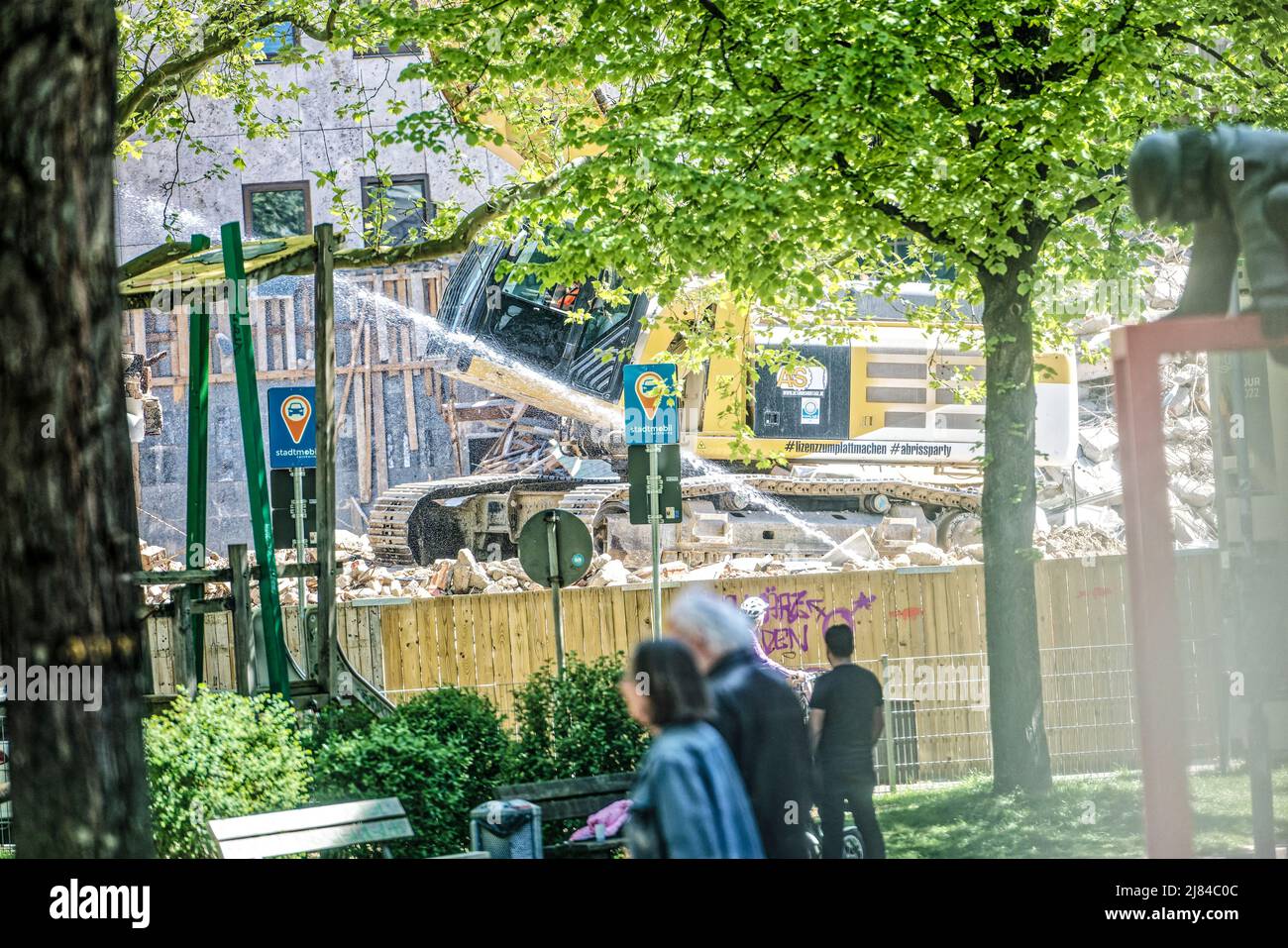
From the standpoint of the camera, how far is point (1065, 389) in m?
25.0

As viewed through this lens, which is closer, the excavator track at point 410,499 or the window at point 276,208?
the excavator track at point 410,499

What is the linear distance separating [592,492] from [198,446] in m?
12.8

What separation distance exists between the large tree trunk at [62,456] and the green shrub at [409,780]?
363 centimetres

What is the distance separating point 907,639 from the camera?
57.9 ft

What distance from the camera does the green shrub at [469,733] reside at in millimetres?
9586

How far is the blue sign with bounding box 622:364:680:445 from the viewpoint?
12078mm

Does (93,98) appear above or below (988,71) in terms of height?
below

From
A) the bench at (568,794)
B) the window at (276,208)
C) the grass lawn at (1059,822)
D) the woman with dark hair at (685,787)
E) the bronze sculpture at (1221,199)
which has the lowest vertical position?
the grass lawn at (1059,822)

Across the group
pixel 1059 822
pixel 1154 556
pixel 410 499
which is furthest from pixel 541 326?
pixel 1154 556

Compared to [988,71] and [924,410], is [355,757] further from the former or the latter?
[924,410]

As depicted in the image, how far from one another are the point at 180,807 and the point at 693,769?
515cm

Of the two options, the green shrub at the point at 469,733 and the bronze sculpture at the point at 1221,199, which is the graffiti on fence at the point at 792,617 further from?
the bronze sculpture at the point at 1221,199

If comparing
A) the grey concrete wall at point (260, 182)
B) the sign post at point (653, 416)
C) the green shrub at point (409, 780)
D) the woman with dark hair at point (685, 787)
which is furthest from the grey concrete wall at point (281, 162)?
Answer: the woman with dark hair at point (685, 787)
